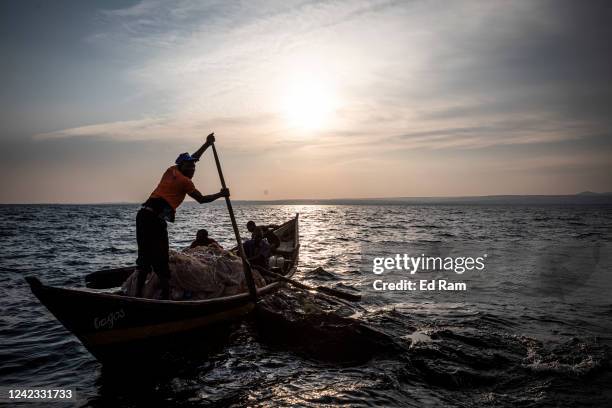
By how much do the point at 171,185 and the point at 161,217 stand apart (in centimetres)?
60

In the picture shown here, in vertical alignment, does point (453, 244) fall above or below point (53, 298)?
below

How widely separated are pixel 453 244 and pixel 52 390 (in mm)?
26090

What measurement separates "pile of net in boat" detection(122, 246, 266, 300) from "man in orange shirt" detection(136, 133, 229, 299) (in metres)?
0.34

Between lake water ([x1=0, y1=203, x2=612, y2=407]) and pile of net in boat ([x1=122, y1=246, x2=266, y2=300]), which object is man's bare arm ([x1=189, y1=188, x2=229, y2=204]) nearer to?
pile of net in boat ([x1=122, y1=246, x2=266, y2=300])

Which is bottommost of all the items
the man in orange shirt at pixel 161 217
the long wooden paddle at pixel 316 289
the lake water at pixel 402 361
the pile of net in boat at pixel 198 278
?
the lake water at pixel 402 361

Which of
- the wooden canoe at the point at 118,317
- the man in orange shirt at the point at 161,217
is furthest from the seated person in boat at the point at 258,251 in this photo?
the man in orange shirt at the point at 161,217

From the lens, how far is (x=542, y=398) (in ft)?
18.8

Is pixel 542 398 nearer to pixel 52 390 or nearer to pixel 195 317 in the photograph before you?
pixel 195 317

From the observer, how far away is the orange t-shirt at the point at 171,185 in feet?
22.4

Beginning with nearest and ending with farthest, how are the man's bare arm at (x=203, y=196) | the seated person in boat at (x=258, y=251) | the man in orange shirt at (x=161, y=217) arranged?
1. the man in orange shirt at (x=161, y=217)
2. the man's bare arm at (x=203, y=196)
3. the seated person in boat at (x=258, y=251)

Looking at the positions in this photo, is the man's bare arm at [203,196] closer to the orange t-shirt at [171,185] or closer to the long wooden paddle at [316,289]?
the orange t-shirt at [171,185]

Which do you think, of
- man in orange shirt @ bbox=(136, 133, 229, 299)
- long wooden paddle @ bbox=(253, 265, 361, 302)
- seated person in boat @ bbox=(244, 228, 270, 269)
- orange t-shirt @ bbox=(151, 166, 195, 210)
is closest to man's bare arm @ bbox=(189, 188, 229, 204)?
man in orange shirt @ bbox=(136, 133, 229, 299)

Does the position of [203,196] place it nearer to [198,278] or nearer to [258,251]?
[198,278]

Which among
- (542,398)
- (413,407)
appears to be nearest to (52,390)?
(413,407)
